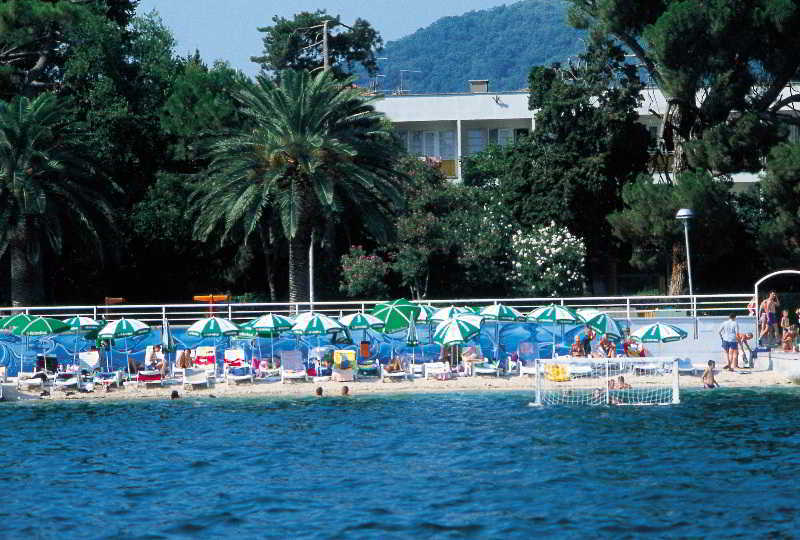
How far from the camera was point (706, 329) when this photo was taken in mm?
36219

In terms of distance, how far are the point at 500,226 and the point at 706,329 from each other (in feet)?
41.0

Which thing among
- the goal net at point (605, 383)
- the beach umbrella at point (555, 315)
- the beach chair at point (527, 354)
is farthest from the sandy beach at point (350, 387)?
the beach umbrella at point (555, 315)

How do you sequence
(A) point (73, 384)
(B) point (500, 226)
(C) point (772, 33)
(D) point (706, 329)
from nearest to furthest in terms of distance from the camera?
(A) point (73, 384) < (D) point (706, 329) < (C) point (772, 33) < (B) point (500, 226)

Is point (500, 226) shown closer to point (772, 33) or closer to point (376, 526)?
point (772, 33)

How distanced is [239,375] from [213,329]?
4.98 ft

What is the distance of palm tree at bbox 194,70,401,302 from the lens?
1528 inches

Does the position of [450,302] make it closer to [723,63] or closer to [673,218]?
[673,218]

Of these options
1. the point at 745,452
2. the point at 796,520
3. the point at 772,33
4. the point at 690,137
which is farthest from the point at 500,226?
the point at 796,520

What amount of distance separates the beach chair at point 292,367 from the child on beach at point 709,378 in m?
11.3

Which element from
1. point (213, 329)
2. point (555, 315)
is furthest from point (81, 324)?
point (555, 315)

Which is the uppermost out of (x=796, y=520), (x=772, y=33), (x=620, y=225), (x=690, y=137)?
(x=772, y=33)

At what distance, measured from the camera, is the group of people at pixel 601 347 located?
34188mm

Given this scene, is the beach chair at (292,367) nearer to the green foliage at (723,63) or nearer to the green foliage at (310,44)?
the green foliage at (723,63)

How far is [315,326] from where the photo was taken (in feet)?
110
